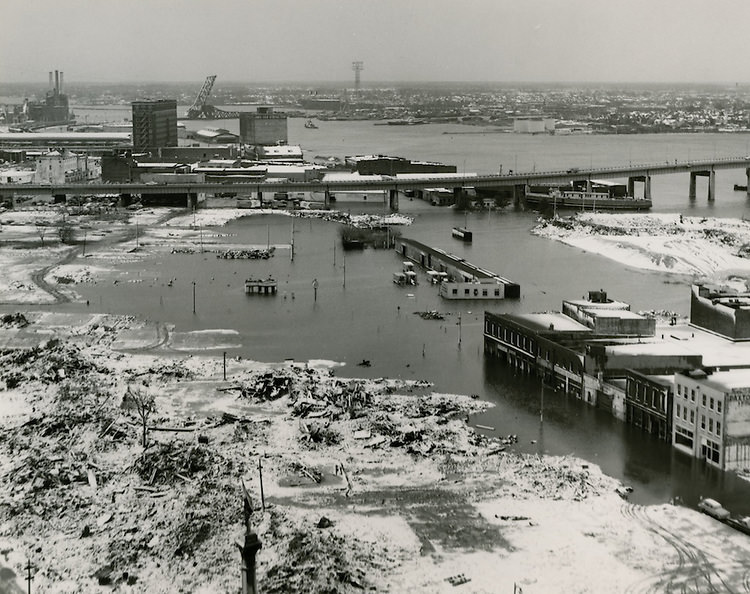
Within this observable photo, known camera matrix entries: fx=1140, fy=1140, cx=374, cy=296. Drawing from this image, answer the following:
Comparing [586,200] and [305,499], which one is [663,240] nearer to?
[586,200]

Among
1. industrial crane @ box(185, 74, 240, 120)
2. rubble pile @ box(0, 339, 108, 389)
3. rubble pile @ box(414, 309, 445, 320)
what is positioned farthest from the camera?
industrial crane @ box(185, 74, 240, 120)

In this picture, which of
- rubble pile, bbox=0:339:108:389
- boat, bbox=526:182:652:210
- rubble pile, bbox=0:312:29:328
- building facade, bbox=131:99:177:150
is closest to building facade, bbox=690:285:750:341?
rubble pile, bbox=0:339:108:389

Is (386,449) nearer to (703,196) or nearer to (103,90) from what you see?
(703,196)

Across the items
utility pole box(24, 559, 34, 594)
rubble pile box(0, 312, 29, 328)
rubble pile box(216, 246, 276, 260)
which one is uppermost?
rubble pile box(216, 246, 276, 260)

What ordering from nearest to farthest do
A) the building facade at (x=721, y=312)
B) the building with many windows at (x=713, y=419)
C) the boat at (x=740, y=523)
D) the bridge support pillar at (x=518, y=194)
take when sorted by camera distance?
1. the boat at (x=740, y=523)
2. the building with many windows at (x=713, y=419)
3. the building facade at (x=721, y=312)
4. the bridge support pillar at (x=518, y=194)

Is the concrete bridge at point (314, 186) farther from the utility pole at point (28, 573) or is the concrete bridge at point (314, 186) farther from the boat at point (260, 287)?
the utility pole at point (28, 573)

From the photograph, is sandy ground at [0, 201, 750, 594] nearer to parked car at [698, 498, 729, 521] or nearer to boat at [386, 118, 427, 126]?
parked car at [698, 498, 729, 521]

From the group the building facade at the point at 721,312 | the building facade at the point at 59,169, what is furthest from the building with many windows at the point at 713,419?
the building facade at the point at 59,169

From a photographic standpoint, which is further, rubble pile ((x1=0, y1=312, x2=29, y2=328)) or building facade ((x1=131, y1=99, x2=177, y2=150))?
building facade ((x1=131, y1=99, x2=177, y2=150))
